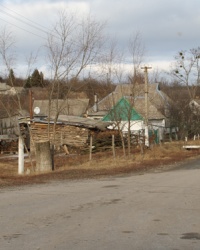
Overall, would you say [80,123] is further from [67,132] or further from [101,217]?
[101,217]

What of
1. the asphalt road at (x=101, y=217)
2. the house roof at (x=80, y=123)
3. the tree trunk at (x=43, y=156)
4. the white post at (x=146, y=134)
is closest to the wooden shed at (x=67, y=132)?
the house roof at (x=80, y=123)

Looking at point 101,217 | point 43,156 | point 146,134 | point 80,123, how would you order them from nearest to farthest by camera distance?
1. point 101,217
2. point 43,156
3. point 146,134
4. point 80,123

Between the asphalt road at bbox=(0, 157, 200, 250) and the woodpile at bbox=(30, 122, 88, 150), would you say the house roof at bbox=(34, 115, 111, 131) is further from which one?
the asphalt road at bbox=(0, 157, 200, 250)

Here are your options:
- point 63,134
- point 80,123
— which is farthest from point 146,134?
point 63,134

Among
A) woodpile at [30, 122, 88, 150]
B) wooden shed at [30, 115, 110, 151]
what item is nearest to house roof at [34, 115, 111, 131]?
wooden shed at [30, 115, 110, 151]

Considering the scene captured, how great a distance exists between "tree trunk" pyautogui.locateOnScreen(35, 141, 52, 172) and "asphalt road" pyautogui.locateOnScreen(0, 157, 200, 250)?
4.96m

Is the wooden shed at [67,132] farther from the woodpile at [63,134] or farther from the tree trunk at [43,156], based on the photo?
the tree trunk at [43,156]

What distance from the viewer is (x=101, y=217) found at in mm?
8930

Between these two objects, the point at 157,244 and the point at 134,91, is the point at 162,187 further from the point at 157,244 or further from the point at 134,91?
the point at 134,91

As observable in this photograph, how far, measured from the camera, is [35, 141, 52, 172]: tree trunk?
64.1ft

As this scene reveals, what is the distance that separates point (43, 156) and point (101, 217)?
11012mm

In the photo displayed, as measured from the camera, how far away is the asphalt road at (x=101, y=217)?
6.86 meters

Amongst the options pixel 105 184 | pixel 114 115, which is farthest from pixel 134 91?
pixel 105 184

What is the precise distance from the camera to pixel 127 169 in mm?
20641
